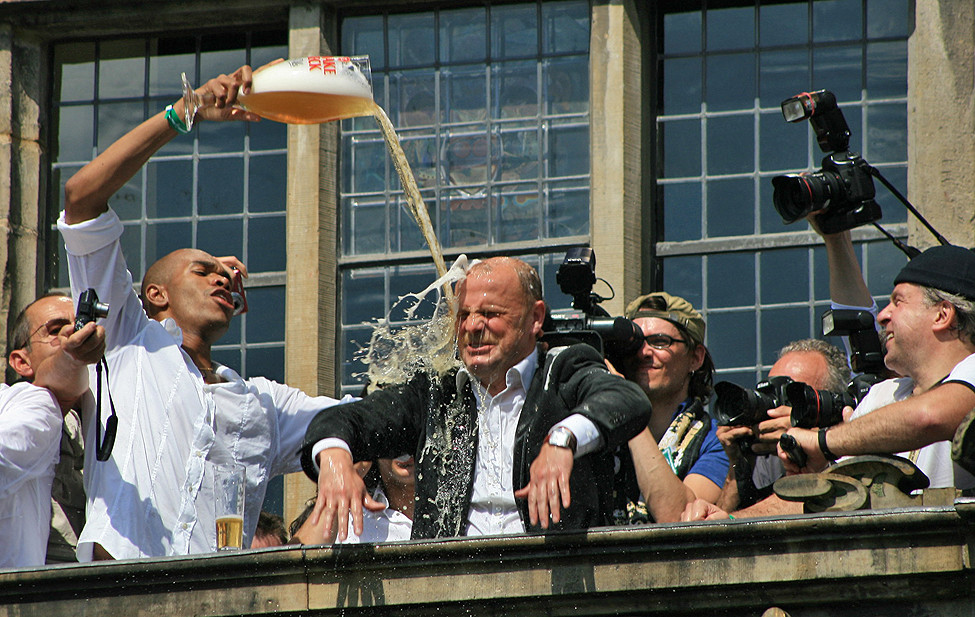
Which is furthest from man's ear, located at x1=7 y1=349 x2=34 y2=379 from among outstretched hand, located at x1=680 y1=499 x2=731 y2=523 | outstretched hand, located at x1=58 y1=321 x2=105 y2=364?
outstretched hand, located at x1=680 y1=499 x2=731 y2=523

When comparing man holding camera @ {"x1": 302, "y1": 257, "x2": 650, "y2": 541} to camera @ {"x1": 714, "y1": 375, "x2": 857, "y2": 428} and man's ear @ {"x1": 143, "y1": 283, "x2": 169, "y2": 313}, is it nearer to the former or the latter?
camera @ {"x1": 714, "y1": 375, "x2": 857, "y2": 428}

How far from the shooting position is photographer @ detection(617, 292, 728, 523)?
5.20 metres

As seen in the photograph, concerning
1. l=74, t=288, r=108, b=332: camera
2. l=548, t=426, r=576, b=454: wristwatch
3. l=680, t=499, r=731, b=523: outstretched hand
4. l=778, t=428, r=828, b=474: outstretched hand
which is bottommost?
l=680, t=499, r=731, b=523: outstretched hand

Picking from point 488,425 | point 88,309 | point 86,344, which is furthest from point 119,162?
point 488,425

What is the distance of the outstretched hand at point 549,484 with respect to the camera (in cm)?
411

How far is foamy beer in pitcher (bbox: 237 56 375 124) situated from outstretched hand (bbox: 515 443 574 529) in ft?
5.95

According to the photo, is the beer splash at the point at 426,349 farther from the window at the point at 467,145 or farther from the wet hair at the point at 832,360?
the window at the point at 467,145

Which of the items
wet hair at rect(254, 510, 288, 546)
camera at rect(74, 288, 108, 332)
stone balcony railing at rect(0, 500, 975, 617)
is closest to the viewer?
stone balcony railing at rect(0, 500, 975, 617)

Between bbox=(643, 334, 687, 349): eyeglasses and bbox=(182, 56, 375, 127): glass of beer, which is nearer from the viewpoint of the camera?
bbox=(182, 56, 375, 127): glass of beer

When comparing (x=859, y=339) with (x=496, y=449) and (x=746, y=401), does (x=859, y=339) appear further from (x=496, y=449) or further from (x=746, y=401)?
(x=496, y=449)

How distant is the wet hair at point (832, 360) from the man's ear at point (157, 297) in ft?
7.62

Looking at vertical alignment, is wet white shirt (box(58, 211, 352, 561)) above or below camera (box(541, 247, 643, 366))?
below

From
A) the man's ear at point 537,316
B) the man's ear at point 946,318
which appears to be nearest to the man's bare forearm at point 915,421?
the man's ear at point 946,318

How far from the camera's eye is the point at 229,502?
16.9 ft
